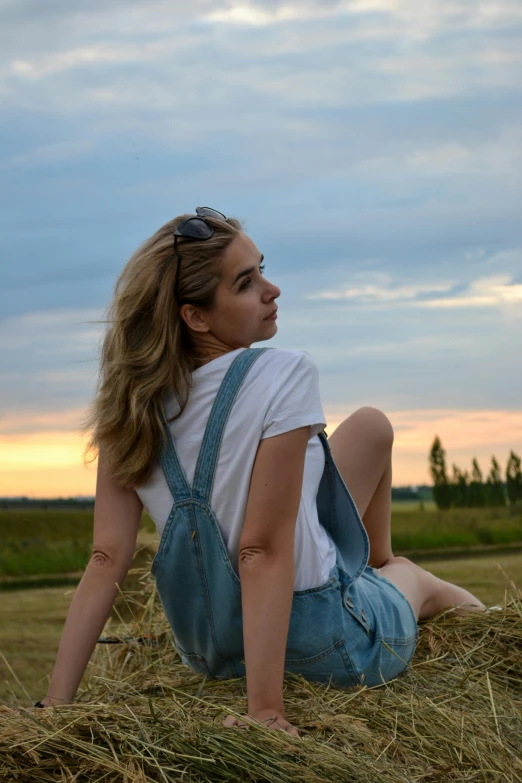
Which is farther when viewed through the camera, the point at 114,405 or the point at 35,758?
the point at 114,405

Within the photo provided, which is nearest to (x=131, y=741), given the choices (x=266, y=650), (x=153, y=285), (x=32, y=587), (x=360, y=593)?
(x=266, y=650)

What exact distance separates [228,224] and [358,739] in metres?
1.36

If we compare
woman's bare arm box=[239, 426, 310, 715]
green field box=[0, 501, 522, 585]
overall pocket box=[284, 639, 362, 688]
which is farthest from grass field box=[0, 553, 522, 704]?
woman's bare arm box=[239, 426, 310, 715]

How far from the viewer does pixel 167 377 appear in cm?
250

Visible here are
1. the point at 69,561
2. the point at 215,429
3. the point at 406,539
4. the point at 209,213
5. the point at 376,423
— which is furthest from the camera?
the point at 406,539

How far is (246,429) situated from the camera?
7.76 ft

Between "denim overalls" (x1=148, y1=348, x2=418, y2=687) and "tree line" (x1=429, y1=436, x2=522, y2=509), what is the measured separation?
9135mm

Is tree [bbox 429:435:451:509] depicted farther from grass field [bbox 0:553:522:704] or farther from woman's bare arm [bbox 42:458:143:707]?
woman's bare arm [bbox 42:458:143:707]

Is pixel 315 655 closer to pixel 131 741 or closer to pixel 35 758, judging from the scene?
pixel 131 741

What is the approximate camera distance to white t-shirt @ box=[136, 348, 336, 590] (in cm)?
236

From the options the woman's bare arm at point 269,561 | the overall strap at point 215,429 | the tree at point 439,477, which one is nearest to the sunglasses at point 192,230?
the overall strap at point 215,429

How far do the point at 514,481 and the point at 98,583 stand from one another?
9840mm

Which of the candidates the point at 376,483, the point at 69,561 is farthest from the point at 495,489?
the point at 376,483

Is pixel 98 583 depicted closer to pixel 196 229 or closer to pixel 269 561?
pixel 269 561
